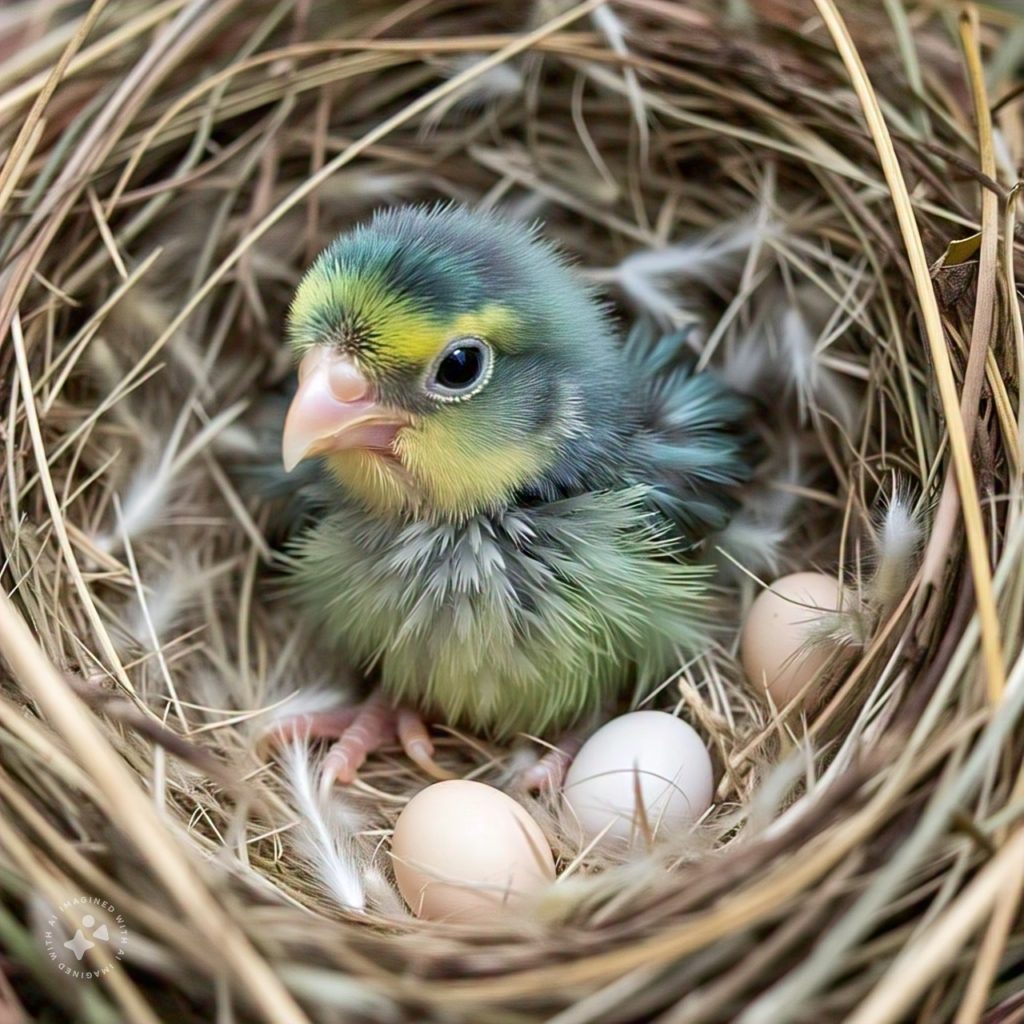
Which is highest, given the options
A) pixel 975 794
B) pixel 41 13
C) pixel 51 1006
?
pixel 41 13

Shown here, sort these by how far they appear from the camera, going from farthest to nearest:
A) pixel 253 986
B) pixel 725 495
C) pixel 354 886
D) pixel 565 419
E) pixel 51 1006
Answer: pixel 725 495 < pixel 565 419 < pixel 354 886 < pixel 51 1006 < pixel 253 986

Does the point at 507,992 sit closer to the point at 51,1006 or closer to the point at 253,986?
the point at 253,986

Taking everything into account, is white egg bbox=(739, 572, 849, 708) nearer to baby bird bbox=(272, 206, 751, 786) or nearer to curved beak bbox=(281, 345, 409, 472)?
baby bird bbox=(272, 206, 751, 786)

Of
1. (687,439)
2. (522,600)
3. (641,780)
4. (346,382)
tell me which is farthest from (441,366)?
(641,780)

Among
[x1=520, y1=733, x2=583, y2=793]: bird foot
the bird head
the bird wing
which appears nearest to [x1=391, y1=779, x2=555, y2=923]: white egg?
[x1=520, y1=733, x2=583, y2=793]: bird foot

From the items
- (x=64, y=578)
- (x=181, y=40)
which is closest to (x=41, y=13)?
(x=181, y=40)

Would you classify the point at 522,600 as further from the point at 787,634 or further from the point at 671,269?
the point at 671,269
